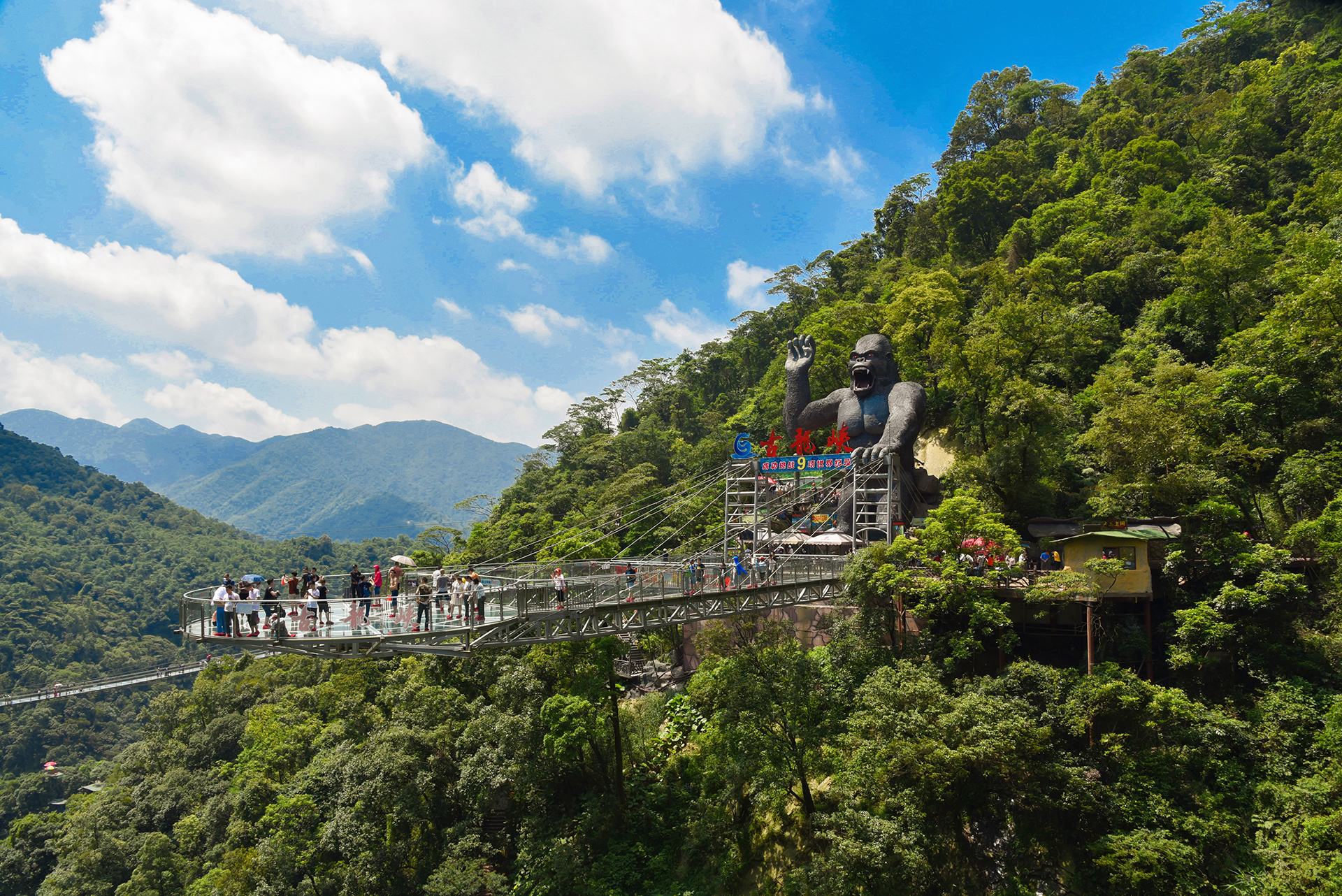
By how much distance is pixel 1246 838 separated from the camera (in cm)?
1162

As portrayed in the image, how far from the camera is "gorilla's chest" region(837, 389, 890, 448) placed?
2256cm

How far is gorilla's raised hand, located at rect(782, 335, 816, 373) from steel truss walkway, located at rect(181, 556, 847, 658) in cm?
872

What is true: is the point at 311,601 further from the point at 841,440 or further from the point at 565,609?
the point at 841,440

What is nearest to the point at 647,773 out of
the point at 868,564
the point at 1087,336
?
the point at 868,564

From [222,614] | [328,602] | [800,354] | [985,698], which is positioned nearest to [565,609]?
[328,602]

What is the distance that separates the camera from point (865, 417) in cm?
2273

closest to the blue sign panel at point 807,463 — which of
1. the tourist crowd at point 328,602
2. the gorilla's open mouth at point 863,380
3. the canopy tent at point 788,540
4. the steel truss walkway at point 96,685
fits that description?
the canopy tent at point 788,540

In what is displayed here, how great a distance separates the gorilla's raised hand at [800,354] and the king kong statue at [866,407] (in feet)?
0.08

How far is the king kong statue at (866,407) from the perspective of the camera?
845 inches

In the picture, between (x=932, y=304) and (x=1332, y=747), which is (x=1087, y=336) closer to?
(x=932, y=304)

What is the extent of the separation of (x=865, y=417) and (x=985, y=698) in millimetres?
11117

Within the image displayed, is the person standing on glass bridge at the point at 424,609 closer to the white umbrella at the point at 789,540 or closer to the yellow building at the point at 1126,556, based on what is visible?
the white umbrella at the point at 789,540

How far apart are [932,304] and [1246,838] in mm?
19463

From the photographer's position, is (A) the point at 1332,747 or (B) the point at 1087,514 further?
(B) the point at 1087,514
